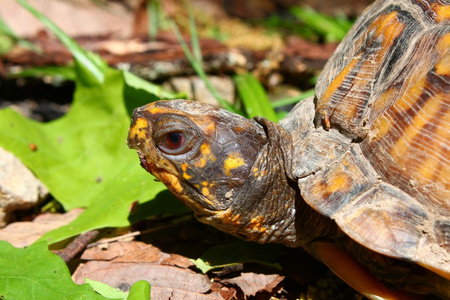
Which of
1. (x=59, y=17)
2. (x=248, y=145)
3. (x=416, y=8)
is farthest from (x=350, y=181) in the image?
(x=59, y=17)

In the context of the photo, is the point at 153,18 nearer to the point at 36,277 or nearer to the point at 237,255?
the point at 237,255

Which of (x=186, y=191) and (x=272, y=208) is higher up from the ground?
(x=186, y=191)

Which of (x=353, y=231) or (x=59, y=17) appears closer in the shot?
(x=353, y=231)

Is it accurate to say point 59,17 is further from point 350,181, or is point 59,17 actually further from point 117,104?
→ point 350,181

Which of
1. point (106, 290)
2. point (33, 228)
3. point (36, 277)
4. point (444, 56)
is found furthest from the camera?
point (33, 228)

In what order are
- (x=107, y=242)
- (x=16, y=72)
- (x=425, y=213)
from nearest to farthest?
1. (x=425, y=213)
2. (x=107, y=242)
3. (x=16, y=72)

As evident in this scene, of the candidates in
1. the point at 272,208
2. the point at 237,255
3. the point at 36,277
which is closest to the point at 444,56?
the point at 272,208
